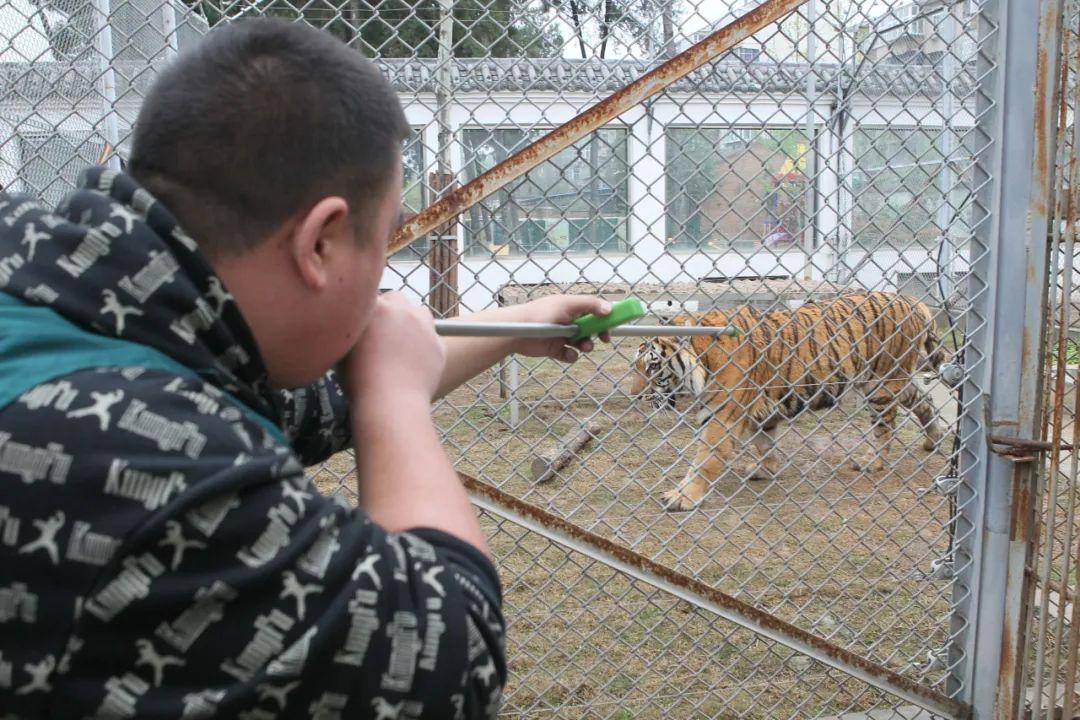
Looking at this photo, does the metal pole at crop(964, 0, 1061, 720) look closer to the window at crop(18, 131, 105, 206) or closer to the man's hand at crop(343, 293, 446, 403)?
the man's hand at crop(343, 293, 446, 403)

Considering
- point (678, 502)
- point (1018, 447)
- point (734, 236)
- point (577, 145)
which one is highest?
point (577, 145)

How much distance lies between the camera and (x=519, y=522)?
2.38m

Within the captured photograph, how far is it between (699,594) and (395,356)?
5.49 feet

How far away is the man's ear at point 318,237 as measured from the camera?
0.97 metres

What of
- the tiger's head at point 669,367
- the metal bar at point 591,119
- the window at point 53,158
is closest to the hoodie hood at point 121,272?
the window at point 53,158

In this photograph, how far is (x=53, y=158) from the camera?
3.25m

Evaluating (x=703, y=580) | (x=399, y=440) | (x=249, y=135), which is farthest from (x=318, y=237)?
(x=703, y=580)

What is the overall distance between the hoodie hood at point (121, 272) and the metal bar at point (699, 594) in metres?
1.33

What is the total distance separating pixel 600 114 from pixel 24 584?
178cm

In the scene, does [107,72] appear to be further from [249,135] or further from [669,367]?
[669,367]

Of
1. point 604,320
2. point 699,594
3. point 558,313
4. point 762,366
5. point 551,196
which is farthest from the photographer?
point 762,366

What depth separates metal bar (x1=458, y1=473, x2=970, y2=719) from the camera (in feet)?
7.82

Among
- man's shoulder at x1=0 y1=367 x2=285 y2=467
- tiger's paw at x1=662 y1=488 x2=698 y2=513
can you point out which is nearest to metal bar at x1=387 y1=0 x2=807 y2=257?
man's shoulder at x1=0 y1=367 x2=285 y2=467

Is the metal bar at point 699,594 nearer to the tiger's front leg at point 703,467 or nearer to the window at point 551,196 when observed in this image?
the window at point 551,196
